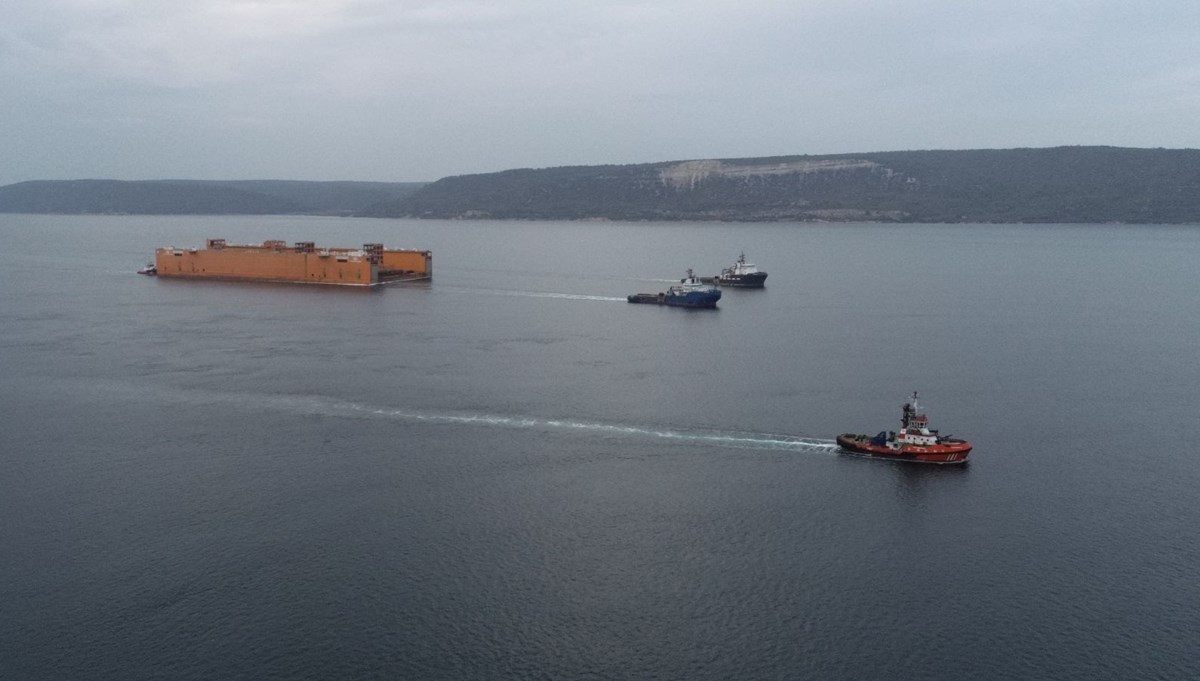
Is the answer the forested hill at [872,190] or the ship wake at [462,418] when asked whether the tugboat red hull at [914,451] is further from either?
the forested hill at [872,190]

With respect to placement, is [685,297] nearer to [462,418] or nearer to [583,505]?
[462,418]

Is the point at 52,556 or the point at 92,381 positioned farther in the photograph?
the point at 92,381

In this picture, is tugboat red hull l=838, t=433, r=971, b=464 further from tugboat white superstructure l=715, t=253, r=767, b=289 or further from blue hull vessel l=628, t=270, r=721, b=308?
tugboat white superstructure l=715, t=253, r=767, b=289

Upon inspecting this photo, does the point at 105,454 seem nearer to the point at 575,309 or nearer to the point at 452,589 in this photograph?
the point at 452,589

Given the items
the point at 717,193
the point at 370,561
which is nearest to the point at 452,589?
the point at 370,561

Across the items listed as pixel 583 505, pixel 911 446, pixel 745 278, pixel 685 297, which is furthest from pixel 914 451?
pixel 745 278

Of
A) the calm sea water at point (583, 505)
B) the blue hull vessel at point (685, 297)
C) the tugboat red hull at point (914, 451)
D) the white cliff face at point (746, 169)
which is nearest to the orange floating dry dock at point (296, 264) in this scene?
the calm sea water at point (583, 505)
